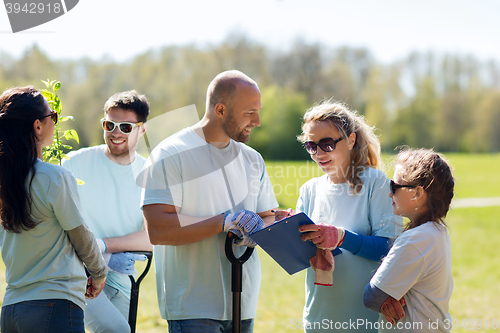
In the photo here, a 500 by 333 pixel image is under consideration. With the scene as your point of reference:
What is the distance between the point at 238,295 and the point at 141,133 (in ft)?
5.04

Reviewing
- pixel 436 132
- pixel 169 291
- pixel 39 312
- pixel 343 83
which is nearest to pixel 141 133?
pixel 169 291

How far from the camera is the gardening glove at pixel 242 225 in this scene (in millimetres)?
2148

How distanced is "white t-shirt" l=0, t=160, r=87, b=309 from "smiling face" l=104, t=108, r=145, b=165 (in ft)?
3.37

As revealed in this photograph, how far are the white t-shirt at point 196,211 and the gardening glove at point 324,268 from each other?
0.36 meters

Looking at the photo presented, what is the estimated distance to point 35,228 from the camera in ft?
6.42

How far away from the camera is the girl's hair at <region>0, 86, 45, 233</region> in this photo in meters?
1.89

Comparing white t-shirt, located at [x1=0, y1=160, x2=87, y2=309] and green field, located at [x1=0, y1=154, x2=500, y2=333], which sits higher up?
white t-shirt, located at [x1=0, y1=160, x2=87, y2=309]

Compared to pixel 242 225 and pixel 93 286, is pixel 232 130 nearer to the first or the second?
pixel 242 225

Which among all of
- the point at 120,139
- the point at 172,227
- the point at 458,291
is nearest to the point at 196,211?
the point at 172,227

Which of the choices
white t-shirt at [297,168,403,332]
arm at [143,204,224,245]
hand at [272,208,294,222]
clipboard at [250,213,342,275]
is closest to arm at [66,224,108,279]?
arm at [143,204,224,245]

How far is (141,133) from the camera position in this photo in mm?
3170

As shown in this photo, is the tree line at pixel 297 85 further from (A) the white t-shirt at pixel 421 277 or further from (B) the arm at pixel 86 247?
(B) the arm at pixel 86 247

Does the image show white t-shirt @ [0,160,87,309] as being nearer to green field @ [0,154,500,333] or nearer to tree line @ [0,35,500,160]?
green field @ [0,154,500,333]

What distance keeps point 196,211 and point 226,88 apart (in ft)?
2.31
